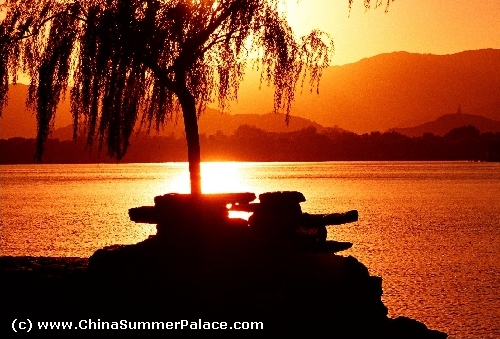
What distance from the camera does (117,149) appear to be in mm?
14070

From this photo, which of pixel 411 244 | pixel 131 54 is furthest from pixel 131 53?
pixel 411 244

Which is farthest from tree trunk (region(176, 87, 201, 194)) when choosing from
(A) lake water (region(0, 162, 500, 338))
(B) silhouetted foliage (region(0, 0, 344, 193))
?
(A) lake water (region(0, 162, 500, 338))

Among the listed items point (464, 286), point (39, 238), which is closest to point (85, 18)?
point (464, 286)

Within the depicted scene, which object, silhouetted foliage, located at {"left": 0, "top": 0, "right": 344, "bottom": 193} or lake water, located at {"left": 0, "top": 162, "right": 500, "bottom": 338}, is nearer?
silhouetted foliage, located at {"left": 0, "top": 0, "right": 344, "bottom": 193}

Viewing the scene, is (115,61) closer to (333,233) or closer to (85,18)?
(85,18)

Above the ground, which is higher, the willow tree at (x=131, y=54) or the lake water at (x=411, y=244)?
the willow tree at (x=131, y=54)

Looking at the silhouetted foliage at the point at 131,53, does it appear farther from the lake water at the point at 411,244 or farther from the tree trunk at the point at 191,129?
the lake water at the point at 411,244

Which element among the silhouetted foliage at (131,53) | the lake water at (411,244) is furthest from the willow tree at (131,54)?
the lake water at (411,244)

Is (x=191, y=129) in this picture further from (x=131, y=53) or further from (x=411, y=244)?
(x=411, y=244)

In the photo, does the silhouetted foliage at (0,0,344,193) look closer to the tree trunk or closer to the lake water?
the tree trunk

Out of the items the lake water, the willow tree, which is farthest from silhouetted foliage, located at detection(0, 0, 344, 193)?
the lake water

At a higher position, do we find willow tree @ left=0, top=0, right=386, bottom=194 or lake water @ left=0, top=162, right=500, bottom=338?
willow tree @ left=0, top=0, right=386, bottom=194

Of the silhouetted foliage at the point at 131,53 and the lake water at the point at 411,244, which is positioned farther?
the lake water at the point at 411,244

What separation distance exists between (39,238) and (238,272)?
164 ft
